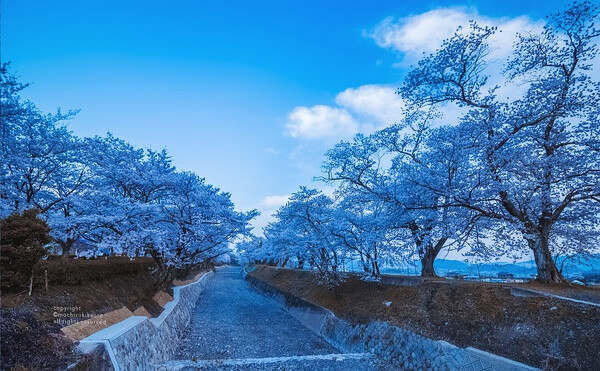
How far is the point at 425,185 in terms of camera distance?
1378cm

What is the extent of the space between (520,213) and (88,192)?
23428mm

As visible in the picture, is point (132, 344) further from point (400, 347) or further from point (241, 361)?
point (400, 347)

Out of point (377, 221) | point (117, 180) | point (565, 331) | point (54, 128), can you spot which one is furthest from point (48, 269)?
point (565, 331)

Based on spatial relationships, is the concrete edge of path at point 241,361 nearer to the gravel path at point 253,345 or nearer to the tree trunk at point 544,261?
the gravel path at point 253,345

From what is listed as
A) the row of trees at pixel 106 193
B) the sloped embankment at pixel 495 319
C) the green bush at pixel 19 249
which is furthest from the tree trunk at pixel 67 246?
the sloped embankment at pixel 495 319

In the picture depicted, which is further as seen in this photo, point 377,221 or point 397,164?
point 397,164

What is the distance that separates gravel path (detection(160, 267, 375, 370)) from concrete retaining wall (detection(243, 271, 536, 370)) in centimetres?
69

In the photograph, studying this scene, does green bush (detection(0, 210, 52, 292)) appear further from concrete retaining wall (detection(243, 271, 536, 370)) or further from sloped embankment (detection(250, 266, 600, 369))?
sloped embankment (detection(250, 266, 600, 369))

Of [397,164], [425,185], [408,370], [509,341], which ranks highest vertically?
[397,164]

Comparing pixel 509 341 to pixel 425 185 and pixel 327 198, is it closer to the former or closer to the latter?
pixel 425 185

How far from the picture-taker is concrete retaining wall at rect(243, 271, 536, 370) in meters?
8.48

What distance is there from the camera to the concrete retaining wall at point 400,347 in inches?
334

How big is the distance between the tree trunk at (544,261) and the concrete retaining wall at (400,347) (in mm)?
6592

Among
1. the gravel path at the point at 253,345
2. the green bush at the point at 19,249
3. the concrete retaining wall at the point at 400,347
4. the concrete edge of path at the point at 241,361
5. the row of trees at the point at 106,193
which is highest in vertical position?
the row of trees at the point at 106,193
